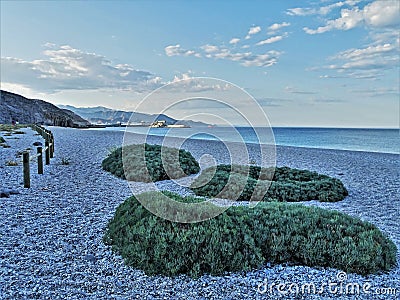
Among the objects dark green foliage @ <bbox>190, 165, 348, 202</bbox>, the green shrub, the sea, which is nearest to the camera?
dark green foliage @ <bbox>190, 165, 348, 202</bbox>

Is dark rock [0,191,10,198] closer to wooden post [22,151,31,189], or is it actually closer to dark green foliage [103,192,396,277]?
wooden post [22,151,31,189]

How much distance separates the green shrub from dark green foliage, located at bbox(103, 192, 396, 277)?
5495 millimetres

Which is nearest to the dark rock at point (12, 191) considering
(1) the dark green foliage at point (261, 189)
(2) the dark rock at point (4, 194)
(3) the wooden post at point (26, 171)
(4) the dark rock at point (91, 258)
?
(2) the dark rock at point (4, 194)

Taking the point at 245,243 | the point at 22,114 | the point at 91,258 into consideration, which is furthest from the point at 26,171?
the point at 22,114

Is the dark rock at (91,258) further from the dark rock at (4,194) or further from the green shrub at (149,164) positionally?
the green shrub at (149,164)

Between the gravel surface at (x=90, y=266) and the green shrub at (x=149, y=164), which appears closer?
the gravel surface at (x=90, y=266)

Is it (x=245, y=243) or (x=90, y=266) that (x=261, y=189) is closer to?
(x=245, y=243)

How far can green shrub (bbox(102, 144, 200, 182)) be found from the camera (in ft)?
35.9

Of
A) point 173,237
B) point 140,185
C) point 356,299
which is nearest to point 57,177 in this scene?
point 140,185

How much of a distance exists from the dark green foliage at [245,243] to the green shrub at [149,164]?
5495 mm

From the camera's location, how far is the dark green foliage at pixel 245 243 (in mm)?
4535

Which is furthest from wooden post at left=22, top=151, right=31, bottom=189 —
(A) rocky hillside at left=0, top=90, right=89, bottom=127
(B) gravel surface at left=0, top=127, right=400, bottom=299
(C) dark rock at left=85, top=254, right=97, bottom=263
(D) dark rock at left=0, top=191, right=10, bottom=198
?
(A) rocky hillside at left=0, top=90, right=89, bottom=127

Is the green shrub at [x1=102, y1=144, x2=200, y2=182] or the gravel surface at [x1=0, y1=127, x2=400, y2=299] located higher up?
the green shrub at [x1=102, y1=144, x2=200, y2=182]

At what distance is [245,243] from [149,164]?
7234 mm
